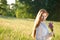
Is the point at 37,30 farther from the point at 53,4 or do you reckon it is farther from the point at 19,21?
the point at 53,4

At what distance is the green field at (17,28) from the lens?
1.53m

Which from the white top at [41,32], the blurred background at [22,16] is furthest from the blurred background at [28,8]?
the white top at [41,32]

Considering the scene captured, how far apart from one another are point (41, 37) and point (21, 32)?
19 centimetres

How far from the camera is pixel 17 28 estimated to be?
1.55m

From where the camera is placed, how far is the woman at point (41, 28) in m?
1.51

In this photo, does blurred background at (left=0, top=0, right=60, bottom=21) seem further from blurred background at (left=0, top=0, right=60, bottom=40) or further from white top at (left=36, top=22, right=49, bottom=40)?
white top at (left=36, top=22, right=49, bottom=40)

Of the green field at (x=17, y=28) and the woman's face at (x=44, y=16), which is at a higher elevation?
the woman's face at (x=44, y=16)

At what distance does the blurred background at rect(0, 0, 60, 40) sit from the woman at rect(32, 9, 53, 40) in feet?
0.13

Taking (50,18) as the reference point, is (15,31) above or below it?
below

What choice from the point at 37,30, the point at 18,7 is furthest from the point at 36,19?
the point at 18,7

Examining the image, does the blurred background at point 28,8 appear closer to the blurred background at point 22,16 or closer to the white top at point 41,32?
the blurred background at point 22,16

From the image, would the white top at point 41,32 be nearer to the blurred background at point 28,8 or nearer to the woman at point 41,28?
the woman at point 41,28

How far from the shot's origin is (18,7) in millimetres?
1589

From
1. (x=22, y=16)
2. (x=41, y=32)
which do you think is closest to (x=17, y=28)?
(x=22, y=16)
